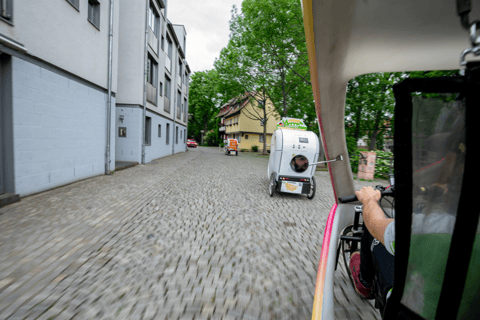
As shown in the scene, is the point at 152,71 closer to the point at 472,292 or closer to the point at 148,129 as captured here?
the point at 148,129

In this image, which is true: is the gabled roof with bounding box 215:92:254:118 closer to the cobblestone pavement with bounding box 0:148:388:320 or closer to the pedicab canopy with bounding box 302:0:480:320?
the cobblestone pavement with bounding box 0:148:388:320

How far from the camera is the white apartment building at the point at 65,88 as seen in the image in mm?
4965

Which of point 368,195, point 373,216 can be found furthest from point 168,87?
point 373,216

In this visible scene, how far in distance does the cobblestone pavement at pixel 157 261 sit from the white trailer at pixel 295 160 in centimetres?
117

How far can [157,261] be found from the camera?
3006mm

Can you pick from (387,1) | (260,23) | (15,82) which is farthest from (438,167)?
(260,23)

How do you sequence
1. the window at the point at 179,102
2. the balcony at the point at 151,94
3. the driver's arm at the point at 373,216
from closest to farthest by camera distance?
1. the driver's arm at the point at 373,216
2. the balcony at the point at 151,94
3. the window at the point at 179,102

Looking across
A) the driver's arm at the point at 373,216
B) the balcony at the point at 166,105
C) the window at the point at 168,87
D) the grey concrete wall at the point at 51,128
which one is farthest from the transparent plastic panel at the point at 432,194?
the window at the point at 168,87

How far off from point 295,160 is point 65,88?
640 centimetres

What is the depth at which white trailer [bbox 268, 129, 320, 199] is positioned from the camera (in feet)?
21.8

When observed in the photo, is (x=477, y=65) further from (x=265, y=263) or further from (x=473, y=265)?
(x=265, y=263)

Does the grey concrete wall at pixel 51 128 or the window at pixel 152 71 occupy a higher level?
the window at pixel 152 71

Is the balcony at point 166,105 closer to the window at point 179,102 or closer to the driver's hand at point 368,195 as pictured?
the window at point 179,102

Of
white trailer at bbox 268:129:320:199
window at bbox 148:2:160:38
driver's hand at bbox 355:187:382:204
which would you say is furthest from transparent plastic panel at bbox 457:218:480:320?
window at bbox 148:2:160:38
